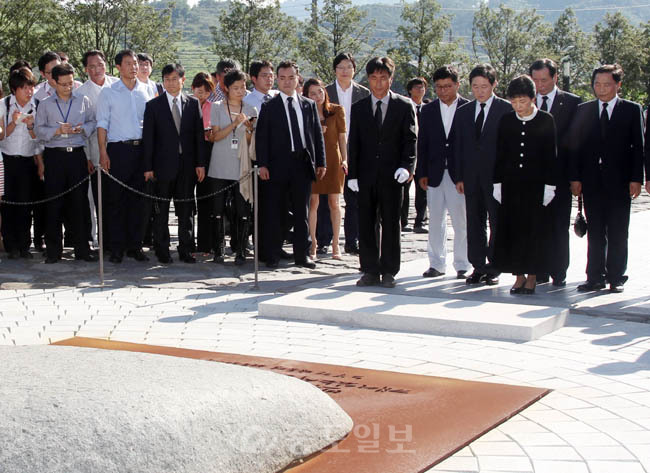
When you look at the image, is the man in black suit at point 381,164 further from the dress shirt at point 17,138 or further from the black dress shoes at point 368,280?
the dress shirt at point 17,138

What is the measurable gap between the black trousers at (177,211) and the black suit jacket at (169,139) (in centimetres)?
10

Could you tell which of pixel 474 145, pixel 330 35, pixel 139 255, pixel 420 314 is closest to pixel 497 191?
pixel 474 145

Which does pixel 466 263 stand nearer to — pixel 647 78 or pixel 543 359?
pixel 543 359

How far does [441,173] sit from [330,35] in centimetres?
4088

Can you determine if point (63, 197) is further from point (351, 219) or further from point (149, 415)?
point (149, 415)

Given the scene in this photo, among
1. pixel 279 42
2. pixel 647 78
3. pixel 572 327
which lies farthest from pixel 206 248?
pixel 647 78

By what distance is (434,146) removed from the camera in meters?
9.38

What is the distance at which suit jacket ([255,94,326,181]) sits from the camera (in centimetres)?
988

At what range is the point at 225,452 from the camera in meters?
3.81

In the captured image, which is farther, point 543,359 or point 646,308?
point 646,308

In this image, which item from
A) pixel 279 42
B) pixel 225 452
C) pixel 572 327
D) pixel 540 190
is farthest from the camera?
pixel 279 42

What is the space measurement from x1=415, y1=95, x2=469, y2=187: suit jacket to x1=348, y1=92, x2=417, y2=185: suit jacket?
583mm

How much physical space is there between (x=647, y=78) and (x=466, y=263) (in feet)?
166

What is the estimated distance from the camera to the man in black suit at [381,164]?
346 inches
